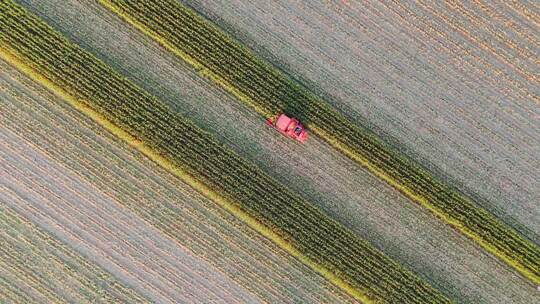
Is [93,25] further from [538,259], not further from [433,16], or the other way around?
[538,259]

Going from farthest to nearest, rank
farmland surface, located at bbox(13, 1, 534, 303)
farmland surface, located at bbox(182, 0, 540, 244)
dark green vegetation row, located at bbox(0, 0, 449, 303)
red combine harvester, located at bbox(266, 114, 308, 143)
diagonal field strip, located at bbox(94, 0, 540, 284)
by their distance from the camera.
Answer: farmland surface, located at bbox(182, 0, 540, 244) → farmland surface, located at bbox(13, 1, 534, 303) → diagonal field strip, located at bbox(94, 0, 540, 284) → dark green vegetation row, located at bbox(0, 0, 449, 303) → red combine harvester, located at bbox(266, 114, 308, 143)

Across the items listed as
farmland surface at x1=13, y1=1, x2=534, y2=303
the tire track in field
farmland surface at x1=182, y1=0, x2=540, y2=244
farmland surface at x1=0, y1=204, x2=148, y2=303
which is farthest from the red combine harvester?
farmland surface at x1=0, y1=204, x2=148, y2=303

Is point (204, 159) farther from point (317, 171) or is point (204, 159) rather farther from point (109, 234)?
point (109, 234)

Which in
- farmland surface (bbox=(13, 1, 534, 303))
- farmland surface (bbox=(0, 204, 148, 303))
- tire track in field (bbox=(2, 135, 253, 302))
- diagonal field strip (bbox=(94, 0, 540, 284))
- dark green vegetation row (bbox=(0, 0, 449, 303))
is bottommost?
farmland surface (bbox=(0, 204, 148, 303))

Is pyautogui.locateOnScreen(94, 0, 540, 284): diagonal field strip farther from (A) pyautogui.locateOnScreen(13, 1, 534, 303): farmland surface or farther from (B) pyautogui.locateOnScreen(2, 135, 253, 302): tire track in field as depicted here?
(B) pyautogui.locateOnScreen(2, 135, 253, 302): tire track in field

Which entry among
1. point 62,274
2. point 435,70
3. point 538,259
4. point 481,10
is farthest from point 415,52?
point 62,274

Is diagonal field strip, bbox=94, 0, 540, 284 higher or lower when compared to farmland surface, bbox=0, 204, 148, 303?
higher

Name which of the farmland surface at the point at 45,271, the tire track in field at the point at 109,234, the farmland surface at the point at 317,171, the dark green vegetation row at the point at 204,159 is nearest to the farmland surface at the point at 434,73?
the farmland surface at the point at 317,171

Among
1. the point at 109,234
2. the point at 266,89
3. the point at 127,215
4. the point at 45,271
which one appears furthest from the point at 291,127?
the point at 45,271
